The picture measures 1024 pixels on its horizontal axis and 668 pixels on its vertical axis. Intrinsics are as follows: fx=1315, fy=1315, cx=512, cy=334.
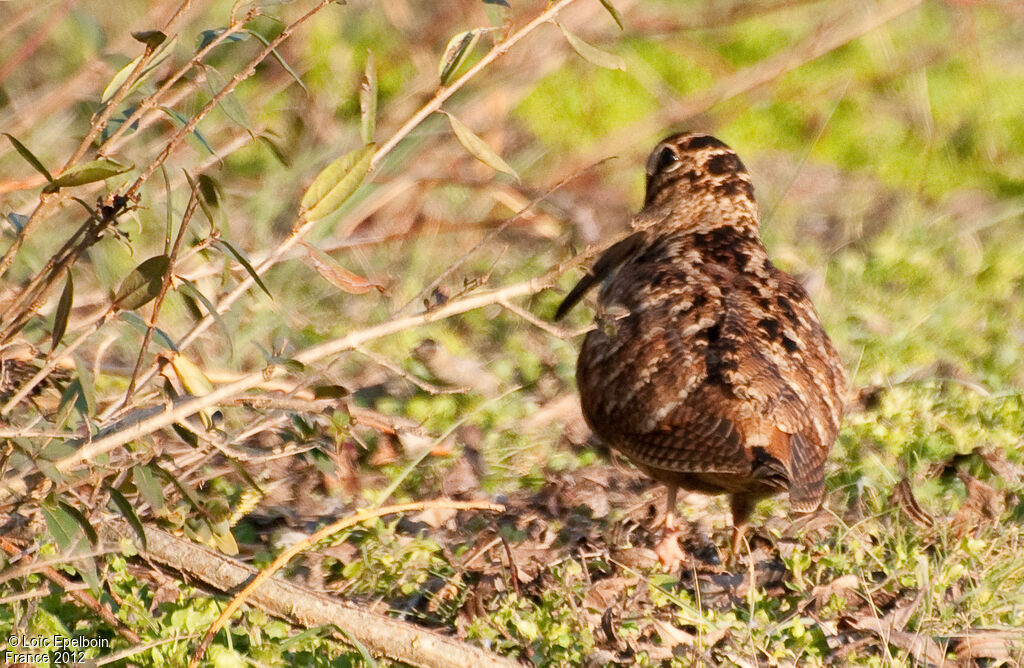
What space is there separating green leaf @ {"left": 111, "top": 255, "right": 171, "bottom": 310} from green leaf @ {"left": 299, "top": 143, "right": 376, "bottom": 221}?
33 centimetres

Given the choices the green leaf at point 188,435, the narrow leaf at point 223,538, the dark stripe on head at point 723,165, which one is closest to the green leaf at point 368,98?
the green leaf at point 188,435

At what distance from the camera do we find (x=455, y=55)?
3084 mm

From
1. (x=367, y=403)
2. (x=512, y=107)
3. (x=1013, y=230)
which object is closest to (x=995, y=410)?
(x=1013, y=230)

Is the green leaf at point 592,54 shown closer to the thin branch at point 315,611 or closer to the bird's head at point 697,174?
the thin branch at point 315,611

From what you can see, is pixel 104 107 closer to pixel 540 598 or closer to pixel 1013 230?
pixel 540 598

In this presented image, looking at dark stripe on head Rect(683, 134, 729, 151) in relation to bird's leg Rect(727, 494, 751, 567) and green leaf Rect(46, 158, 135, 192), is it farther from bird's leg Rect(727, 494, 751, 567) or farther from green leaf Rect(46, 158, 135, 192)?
green leaf Rect(46, 158, 135, 192)

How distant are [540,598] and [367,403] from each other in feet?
4.68

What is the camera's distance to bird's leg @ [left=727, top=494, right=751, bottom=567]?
4.31m

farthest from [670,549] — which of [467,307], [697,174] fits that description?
[697,174]

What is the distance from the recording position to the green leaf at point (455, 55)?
299 centimetres

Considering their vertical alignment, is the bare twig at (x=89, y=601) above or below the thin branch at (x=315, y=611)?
above

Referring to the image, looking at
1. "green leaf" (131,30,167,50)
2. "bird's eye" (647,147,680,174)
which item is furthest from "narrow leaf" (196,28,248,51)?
"bird's eye" (647,147,680,174)

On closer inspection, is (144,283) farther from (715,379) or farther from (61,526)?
(715,379)

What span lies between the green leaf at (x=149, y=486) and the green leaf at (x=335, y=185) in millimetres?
727
